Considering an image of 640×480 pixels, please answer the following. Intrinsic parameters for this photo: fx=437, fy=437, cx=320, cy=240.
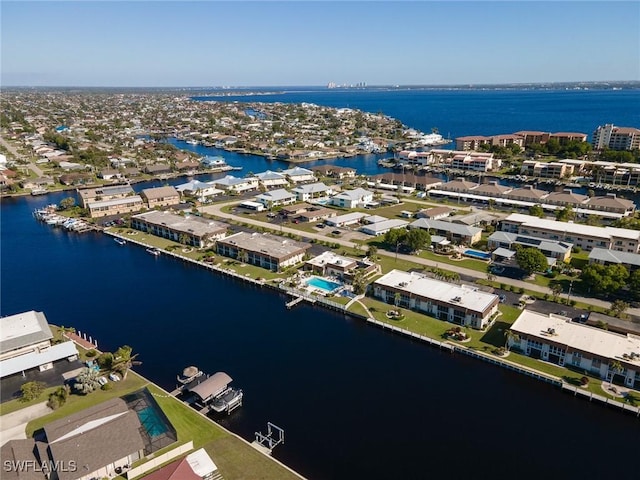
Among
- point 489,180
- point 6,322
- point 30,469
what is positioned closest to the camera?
point 30,469

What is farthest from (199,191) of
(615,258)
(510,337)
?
(615,258)

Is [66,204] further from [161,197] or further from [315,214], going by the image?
[315,214]

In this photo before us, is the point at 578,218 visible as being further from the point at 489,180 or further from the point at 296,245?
the point at 296,245

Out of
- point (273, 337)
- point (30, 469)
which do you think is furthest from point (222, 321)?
point (30, 469)

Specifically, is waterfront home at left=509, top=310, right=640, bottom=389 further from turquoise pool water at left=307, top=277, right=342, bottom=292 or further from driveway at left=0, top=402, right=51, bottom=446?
driveway at left=0, top=402, right=51, bottom=446

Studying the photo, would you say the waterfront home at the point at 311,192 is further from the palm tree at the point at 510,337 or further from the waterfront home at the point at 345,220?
the palm tree at the point at 510,337

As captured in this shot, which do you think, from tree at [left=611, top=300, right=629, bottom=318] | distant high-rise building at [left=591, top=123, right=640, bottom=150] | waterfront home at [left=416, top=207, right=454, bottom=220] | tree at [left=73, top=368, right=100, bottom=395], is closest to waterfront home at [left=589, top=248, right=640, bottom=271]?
→ tree at [left=611, top=300, right=629, bottom=318]

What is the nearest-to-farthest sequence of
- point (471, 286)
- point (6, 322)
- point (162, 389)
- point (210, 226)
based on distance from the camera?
point (162, 389) → point (6, 322) → point (471, 286) → point (210, 226)
